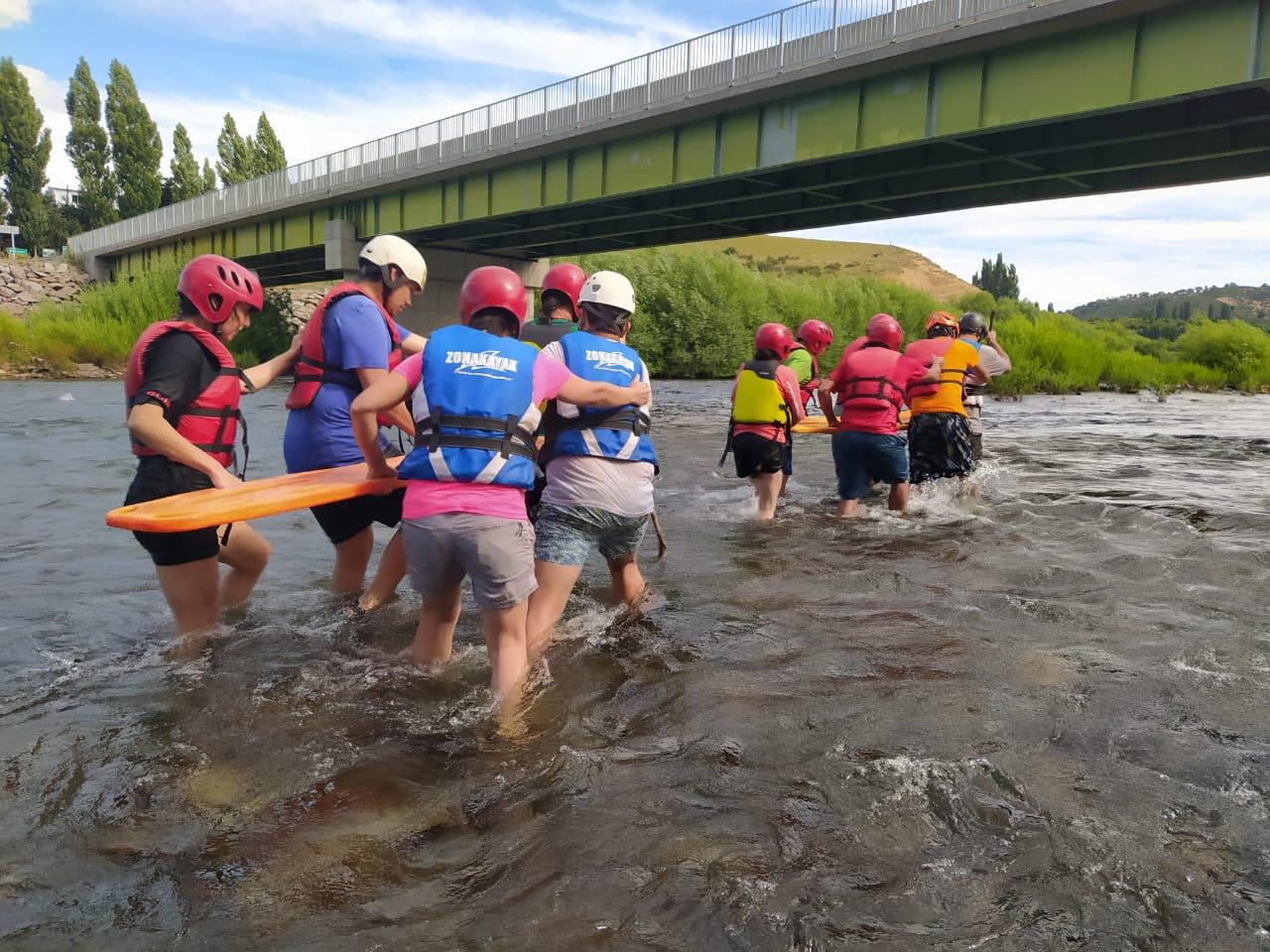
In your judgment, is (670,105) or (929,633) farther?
(670,105)

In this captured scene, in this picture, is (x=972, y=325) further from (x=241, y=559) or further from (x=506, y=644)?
(x=241, y=559)

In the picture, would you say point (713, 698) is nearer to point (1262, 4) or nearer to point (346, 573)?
point (346, 573)

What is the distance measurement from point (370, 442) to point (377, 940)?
2.69m

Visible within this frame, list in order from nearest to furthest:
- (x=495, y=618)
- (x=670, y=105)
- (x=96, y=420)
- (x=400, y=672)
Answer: (x=495, y=618) < (x=400, y=672) < (x=96, y=420) < (x=670, y=105)

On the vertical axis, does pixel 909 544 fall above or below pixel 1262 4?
below

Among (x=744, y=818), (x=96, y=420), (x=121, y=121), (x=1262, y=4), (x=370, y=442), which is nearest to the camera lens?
(x=744, y=818)

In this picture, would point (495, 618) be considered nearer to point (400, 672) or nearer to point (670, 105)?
point (400, 672)

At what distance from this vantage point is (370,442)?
16.5ft

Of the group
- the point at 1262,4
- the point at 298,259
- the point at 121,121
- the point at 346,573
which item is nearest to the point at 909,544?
the point at 346,573

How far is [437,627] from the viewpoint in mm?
4988

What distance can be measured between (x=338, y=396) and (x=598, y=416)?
158 cm

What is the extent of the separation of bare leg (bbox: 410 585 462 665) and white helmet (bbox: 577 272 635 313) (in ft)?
6.07

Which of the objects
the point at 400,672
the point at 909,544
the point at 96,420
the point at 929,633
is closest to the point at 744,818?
the point at 400,672

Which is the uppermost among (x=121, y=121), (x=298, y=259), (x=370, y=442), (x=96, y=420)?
(x=121, y=121)
